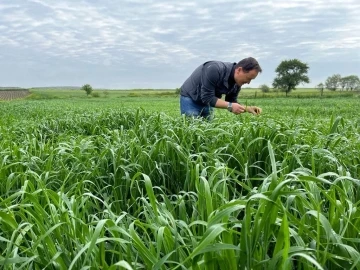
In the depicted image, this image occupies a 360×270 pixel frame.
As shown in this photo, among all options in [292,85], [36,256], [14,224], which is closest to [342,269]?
[36,256]

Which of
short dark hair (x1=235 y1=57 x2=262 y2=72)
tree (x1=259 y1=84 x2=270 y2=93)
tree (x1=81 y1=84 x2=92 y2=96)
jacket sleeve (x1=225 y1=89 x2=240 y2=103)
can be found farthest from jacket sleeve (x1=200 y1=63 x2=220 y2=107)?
tree (x1=81 y1=84 x2=92 y2=96)

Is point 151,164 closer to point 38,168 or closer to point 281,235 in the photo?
point 38,168

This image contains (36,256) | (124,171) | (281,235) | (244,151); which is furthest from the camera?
(244,151)

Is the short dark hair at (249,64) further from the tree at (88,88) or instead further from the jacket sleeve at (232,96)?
the tree at (88,88)

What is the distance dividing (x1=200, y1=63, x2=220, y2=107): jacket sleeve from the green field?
33.8 inches

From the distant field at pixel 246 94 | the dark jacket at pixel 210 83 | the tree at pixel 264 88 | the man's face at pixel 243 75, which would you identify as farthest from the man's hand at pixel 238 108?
the tree at pixel 264 88

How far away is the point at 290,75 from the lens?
75938 millimetres

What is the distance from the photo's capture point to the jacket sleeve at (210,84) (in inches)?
179

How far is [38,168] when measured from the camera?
2338 millimetres

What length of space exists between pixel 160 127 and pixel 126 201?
135 cm

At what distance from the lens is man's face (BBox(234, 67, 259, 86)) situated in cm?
440

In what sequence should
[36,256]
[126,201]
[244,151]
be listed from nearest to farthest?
[36,256] < [126,201] < [244,151]

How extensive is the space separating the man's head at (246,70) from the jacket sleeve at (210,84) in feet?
0.88

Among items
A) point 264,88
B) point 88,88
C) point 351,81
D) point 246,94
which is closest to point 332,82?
point 351,81
